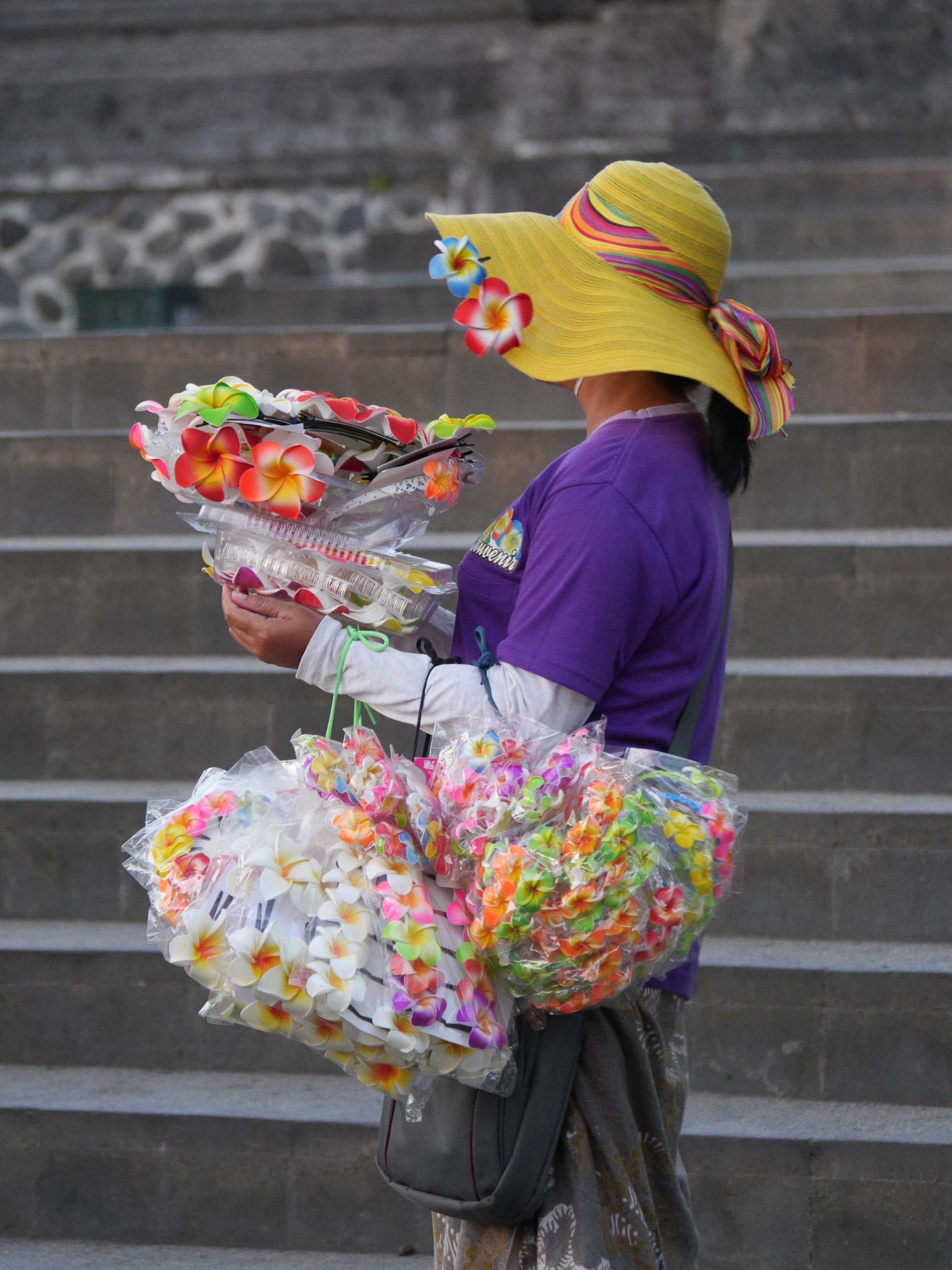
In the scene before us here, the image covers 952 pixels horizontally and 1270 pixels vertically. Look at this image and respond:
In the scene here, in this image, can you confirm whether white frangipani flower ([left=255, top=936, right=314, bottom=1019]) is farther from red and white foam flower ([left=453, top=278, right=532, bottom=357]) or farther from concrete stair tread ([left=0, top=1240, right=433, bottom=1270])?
concrete stair tread ([left=0, top=1240, right=433, bottom=1270])

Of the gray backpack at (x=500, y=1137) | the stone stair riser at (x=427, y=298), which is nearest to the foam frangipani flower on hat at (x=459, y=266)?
the gray backpack at (x=500, y=1137)

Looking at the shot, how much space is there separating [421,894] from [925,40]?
6122 millimetres

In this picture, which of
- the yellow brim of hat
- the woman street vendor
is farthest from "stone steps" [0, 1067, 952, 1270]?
the yellow brim of hat

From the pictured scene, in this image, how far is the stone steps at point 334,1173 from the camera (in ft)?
9.22

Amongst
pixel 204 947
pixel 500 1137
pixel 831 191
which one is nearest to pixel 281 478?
pixel 204 947

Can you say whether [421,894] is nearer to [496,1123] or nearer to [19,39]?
[496,1123]

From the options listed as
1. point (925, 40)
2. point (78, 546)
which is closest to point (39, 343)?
point (78, 546)

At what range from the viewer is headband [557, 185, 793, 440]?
1.79m

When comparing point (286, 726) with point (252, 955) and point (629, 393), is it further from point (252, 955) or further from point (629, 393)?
point (252, 955)

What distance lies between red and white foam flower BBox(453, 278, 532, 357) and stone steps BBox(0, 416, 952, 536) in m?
2.09

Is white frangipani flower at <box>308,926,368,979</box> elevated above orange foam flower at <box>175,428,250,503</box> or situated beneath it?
situated beneath

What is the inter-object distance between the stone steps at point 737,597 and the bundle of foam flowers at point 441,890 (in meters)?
2.16

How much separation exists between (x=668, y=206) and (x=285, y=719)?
2145mm

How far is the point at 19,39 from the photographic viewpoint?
7367 mm
